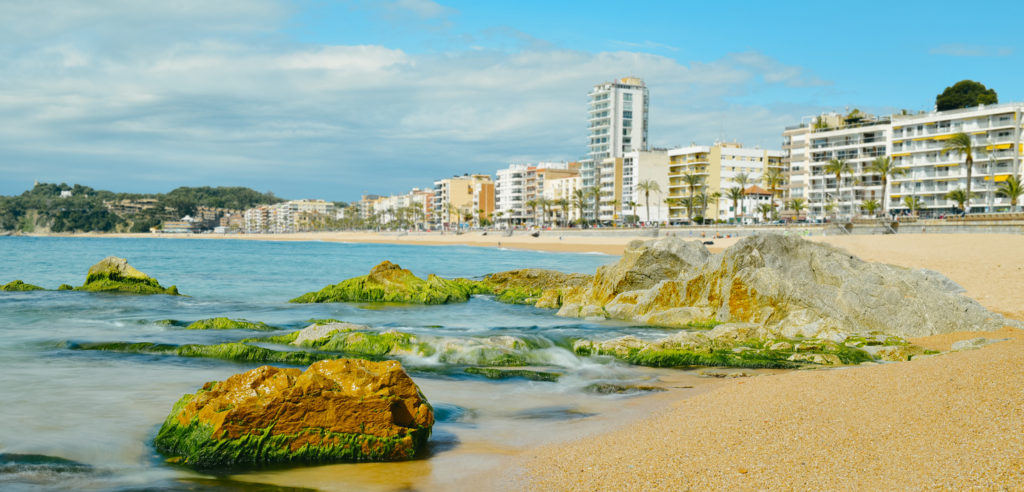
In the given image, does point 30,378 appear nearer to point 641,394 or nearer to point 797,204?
point 641,394

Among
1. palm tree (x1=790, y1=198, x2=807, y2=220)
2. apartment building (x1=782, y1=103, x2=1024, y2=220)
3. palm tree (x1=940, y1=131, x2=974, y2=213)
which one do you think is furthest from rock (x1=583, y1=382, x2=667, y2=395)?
palm tree (x1=790, y1=198, x2=807, y2=220)

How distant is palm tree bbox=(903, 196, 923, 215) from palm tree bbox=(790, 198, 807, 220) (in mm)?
15328

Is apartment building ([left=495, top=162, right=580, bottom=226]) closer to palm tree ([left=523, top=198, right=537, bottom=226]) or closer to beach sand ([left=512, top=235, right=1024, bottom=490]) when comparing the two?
palm tree ([left=523, top=198, right=537, bottom=226])

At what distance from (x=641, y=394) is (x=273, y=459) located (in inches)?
197

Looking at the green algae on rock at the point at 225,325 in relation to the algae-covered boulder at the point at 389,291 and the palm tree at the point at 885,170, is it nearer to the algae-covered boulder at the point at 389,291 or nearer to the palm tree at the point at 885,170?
the algae-covered boulder at the point at 389,291

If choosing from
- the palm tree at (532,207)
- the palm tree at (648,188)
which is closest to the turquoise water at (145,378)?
the palm tree at (648,188)

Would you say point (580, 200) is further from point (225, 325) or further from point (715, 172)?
point (225, 325)

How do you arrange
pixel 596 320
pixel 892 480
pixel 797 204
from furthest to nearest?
pixel 797 204, pixel 596 320, pixel 892 480

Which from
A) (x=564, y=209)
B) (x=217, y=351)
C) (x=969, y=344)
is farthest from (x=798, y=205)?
(x=217, y=351)

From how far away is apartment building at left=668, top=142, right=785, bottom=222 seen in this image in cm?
12825

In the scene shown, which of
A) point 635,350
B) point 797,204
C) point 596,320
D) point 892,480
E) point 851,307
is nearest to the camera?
point 892,480

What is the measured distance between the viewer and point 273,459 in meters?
6.64

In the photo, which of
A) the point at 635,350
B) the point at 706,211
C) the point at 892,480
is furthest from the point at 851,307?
the point at 706,211

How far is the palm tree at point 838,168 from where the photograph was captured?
9706cm
